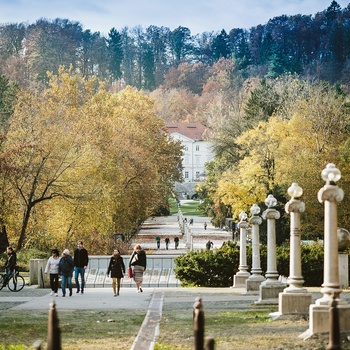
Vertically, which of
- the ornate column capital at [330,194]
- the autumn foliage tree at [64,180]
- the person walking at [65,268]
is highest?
the autumn foliage tree at [64,180]

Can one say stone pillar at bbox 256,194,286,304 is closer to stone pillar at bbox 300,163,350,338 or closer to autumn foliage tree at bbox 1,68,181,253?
stone pillar at bbox 300,163,350,338

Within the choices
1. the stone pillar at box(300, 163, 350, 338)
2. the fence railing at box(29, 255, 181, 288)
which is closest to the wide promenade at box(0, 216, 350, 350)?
the stone pillar at box(300, 163, 350, 338)

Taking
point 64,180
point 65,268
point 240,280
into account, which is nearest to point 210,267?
point 240,280

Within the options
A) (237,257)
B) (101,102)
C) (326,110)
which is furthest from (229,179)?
(237,257)

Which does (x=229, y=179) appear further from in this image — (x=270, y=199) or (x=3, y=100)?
(x=270, y=199)

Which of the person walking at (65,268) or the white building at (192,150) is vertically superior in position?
the white building at (192,150)

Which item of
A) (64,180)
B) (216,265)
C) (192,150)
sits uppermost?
(192,150)

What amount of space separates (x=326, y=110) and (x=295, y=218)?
2053 inches

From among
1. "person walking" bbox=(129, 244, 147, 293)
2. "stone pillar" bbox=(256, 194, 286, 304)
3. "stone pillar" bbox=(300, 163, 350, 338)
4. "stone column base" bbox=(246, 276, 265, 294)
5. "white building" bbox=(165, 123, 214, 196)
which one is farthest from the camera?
"white building" bbox=(165, 123, 214, 196)

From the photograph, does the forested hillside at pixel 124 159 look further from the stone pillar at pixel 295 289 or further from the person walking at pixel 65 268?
the stone pillar at pixel 295 289

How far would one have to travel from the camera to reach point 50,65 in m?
192

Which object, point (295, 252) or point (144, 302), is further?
point (144, 302)

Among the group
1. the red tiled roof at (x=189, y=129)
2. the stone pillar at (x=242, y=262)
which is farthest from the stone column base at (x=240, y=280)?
the red tiled roof at (x=189, y=129)

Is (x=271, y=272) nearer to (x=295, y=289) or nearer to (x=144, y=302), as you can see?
(x=144, y=302)
